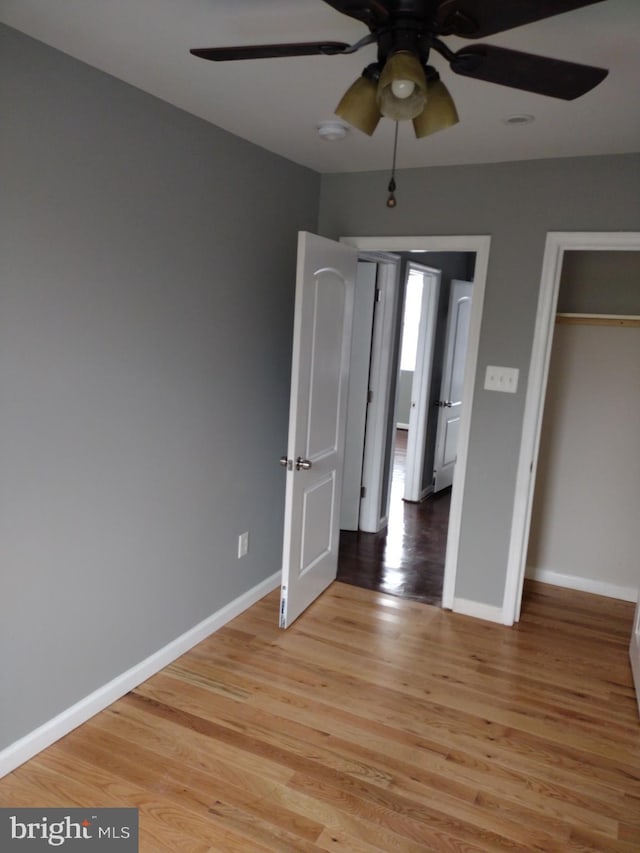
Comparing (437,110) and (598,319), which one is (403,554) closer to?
(598,319)

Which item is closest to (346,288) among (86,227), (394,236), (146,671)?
(394,236)

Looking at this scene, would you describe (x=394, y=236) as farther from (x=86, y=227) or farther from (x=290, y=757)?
(x=290, y=757)

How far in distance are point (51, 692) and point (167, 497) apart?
0.82 meters

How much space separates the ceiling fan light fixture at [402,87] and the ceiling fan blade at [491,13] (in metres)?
0.09

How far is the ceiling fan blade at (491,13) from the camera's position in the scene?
1095 mm

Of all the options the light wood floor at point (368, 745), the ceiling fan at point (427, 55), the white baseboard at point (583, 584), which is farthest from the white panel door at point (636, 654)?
the ceiling fan at point (427, 55)

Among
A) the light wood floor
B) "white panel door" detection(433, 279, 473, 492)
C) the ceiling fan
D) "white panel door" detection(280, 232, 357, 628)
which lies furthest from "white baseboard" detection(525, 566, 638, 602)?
the ceiling fan

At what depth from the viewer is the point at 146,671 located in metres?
2.55

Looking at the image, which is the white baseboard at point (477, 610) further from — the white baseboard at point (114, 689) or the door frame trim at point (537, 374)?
the white baseboard at point (114, 689)

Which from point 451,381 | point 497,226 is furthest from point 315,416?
point 451,381

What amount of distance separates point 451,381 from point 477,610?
265 centimetres

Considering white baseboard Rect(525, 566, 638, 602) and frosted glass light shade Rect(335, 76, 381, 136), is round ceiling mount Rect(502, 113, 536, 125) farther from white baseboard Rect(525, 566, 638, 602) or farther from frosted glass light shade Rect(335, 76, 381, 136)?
white baseboard Rect(525, 566, 638, 602)

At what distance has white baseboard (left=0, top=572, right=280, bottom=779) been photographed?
2029 mm

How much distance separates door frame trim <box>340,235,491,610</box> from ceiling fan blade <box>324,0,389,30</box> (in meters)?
1.88
